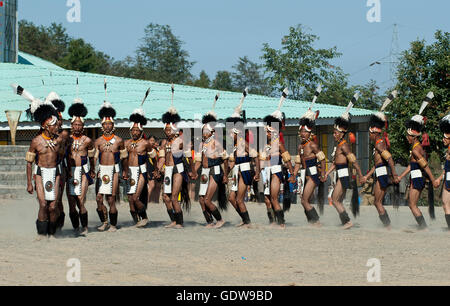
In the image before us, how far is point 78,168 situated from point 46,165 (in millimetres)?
1080

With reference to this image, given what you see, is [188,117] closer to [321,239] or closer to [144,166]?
[144,166]

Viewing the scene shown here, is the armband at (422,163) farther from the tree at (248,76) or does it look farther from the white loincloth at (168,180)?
the tree at (248,76)

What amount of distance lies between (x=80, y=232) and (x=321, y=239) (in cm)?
397

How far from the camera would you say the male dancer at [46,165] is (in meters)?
11.8

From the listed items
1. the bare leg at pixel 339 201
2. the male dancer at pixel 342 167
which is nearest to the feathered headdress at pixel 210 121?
the male dancer at pixel 342 167

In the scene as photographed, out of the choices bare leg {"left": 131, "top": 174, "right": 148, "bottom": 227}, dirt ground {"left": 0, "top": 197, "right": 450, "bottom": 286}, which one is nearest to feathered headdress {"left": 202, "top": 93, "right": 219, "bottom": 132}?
bare leg {"left": 131, "top": 174, "right": 148, "bottom": 227}

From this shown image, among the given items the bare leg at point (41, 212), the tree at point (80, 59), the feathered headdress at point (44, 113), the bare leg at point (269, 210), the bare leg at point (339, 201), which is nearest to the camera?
the bare leg at point (41, 212)

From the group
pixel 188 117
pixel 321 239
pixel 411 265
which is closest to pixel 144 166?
pixel 321 239

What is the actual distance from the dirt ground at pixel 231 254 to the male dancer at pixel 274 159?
0.47 metres

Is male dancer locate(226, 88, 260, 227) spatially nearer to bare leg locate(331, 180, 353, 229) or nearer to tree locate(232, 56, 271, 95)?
bare leg locate(331, 180, 353, 229)

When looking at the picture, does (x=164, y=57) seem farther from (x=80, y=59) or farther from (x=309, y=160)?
(x=309, y=160)

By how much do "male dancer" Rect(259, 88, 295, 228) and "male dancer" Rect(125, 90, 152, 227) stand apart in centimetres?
206

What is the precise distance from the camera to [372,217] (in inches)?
643

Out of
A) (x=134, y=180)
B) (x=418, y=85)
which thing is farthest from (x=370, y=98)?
(x=134, y=180)
